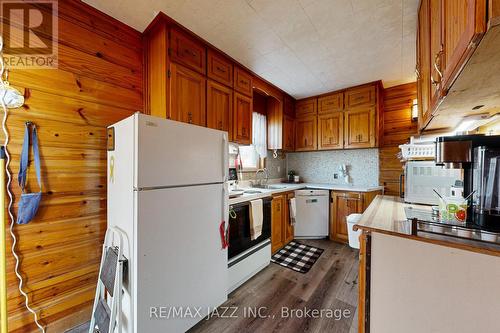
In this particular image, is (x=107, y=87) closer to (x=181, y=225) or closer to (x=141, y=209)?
(x=141, y=209)

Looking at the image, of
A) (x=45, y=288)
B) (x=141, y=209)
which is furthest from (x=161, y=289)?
(x=45, y=288)

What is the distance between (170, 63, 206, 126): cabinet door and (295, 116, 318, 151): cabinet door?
228 centimetres

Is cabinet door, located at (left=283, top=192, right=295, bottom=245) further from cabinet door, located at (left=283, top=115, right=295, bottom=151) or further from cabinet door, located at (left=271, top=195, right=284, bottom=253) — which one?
cabinet door, located at (left=283, top=115, right=295, bottom=151)

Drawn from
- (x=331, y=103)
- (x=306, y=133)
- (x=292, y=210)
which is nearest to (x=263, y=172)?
(x=292, y=210)

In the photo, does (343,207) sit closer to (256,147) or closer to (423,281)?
(256,147)

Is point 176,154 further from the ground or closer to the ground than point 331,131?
closer to the ground

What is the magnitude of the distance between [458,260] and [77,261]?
94.6 inches

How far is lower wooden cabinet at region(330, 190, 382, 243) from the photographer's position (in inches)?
114

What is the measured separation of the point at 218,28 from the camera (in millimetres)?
1805

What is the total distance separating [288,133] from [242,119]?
1365 millimetres

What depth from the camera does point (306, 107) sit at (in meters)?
3.74

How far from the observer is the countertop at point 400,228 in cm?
85

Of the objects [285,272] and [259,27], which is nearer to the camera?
[259,27]

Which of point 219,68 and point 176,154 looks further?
point 219,68
